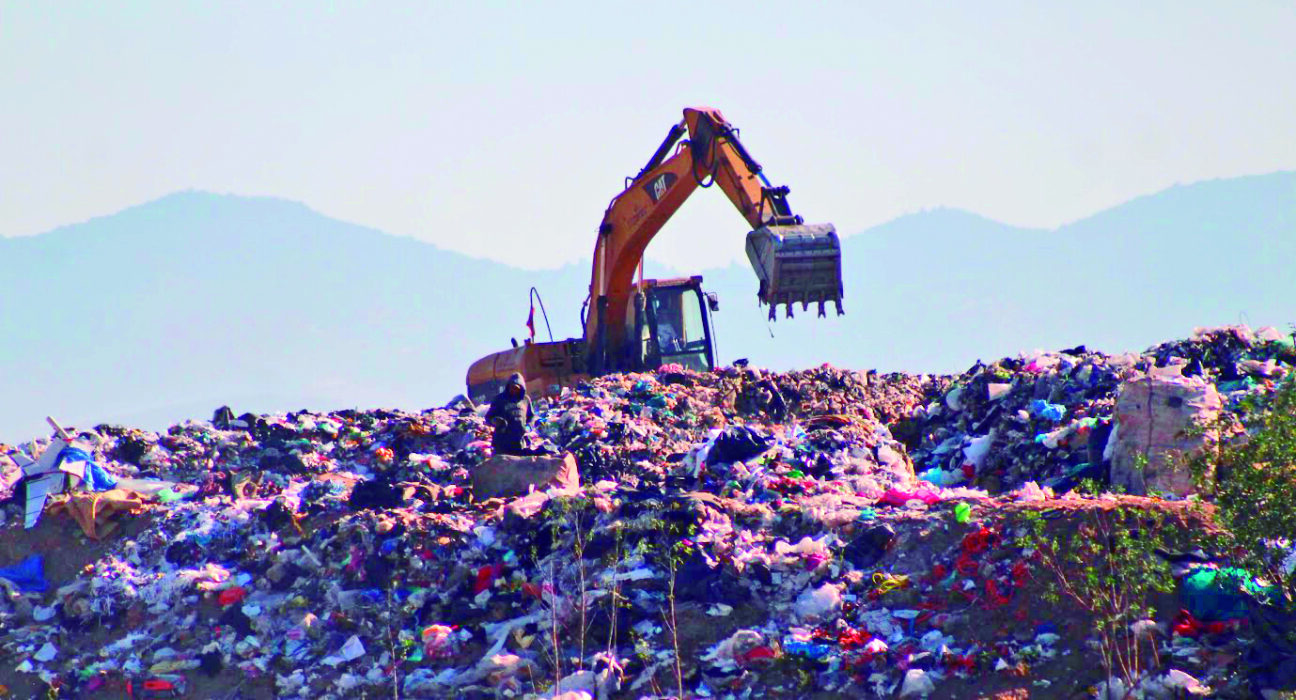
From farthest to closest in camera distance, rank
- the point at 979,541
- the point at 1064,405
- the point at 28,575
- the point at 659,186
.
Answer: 1. the point at 659,186
2. the point at 1064,405
3. the point at 28,575
4. the point at 979,541

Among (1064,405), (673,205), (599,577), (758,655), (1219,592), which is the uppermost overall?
(673,205)

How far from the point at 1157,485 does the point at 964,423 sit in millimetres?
3761

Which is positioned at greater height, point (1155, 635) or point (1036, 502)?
point (1036, 502)

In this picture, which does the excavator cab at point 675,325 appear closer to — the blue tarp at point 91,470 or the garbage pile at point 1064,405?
the garbage pile at point 1064,405

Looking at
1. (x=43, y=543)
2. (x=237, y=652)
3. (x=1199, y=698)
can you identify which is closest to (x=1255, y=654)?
(x=1199, y=698)

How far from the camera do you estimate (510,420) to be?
408 inches

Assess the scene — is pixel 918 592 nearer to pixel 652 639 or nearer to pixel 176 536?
pixel 652 639

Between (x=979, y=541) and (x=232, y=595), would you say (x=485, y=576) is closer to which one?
(x=232, y=595)

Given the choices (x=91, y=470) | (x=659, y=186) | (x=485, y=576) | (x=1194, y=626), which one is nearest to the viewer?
(x=1194, y=626)

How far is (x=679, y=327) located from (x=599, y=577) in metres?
7.51

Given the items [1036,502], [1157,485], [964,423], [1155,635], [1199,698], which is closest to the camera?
[1199,698]

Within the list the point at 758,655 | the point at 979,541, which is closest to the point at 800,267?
the point at 979,541

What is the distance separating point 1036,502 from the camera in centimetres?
773

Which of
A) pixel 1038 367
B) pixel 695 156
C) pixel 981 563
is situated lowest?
pixel 981 563
